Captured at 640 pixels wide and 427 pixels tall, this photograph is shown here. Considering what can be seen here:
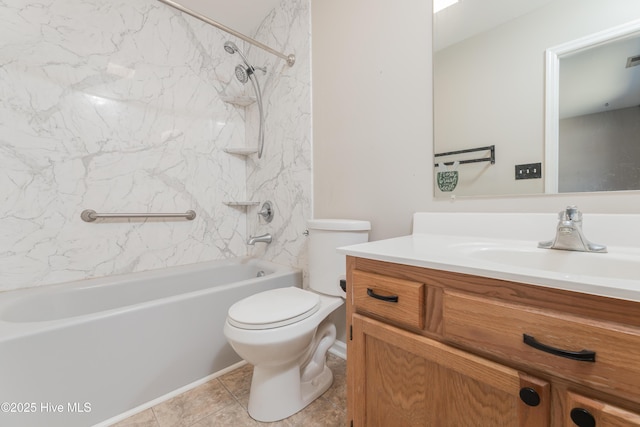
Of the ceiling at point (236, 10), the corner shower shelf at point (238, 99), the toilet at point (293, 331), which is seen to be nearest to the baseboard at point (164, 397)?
the toilet at point (293, 331)

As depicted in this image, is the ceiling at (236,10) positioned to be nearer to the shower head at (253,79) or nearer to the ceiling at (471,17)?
the shower head at (253,79)

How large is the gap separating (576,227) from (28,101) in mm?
2457

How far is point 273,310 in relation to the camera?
3.55 feet

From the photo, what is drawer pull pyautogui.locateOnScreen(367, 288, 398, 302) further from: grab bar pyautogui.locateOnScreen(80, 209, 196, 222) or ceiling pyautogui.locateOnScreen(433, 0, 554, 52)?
grab bar pyautogui.locateOnScreen(80, 209, 196, 222)

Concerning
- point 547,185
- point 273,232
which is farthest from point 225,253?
point 547,185

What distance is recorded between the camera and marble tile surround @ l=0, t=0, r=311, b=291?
4.61ft

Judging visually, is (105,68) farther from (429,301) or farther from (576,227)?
(576,227)

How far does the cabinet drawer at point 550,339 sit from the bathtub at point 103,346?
1.20 metres

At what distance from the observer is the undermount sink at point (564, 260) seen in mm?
647

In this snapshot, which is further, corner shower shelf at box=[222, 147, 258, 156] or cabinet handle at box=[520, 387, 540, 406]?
corner shower shelf at box=[222, 147, 258, 156]

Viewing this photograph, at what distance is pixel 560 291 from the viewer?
1.58 feet

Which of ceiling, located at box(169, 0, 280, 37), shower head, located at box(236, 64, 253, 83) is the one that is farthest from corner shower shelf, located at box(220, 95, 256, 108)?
ceiling, located at box(169, 0, 280, 37)

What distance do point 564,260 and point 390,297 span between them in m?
0.48

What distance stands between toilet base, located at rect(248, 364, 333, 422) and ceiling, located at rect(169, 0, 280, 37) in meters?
2.27
